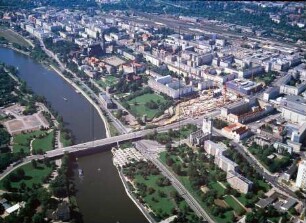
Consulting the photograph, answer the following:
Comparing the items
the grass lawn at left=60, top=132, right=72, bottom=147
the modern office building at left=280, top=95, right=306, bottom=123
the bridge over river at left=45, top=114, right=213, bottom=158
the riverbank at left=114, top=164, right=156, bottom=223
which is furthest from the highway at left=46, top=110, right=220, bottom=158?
the modern office building at left=280, top=95, right=306, bottom=123

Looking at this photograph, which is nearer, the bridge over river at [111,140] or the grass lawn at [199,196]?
the grass lawn at [199,196]

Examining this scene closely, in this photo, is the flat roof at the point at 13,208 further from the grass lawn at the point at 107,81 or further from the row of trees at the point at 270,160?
the grass lawn at the point at 107,81

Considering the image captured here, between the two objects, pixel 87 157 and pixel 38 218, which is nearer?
pixel 38 218

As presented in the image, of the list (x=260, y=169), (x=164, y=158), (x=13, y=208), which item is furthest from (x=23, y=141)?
(x=260, y=169)

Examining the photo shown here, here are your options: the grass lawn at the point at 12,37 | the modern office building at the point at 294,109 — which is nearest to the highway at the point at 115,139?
the modern office building at the point at 294,109

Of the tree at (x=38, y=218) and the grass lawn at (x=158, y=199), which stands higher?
the tree at (x=38, y=218)

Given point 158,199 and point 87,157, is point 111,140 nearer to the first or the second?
point 87,157
